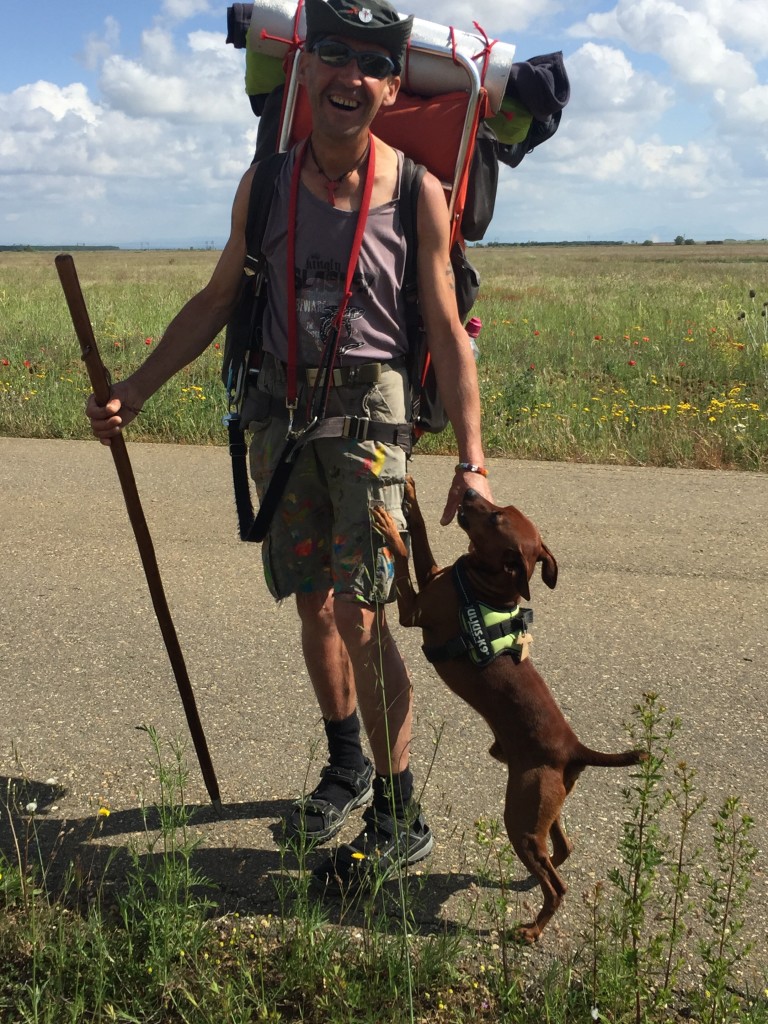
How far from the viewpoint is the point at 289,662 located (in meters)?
4.23

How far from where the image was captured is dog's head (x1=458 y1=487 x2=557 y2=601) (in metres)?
2.65

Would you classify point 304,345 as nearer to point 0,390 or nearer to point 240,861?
point 240,861

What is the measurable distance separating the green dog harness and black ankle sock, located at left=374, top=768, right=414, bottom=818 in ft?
1.36

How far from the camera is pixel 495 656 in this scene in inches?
106

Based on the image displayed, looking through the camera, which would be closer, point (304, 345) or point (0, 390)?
point (304, 345)

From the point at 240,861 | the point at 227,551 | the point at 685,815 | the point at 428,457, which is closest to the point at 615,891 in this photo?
the point at 685,815

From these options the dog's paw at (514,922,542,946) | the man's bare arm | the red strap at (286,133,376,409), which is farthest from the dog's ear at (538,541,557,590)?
the dog's paw at (514,922,542,946)

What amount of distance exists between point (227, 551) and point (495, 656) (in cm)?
300

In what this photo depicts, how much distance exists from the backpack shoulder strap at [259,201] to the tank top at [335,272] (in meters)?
0.02

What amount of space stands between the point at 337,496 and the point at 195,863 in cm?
112

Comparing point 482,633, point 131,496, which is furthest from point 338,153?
point 482,633

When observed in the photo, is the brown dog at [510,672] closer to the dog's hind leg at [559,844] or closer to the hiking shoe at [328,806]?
the dog's hind leg at [559,844]

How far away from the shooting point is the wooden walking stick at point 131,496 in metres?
2.53

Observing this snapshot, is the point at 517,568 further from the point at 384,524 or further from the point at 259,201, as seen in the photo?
the point at 259,201
